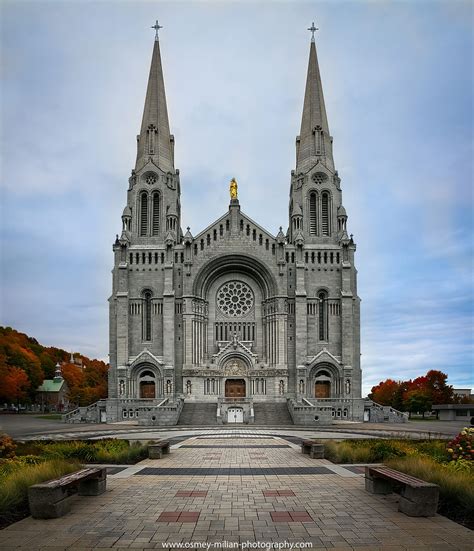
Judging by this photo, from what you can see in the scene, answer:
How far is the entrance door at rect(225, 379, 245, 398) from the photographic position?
5859 centimetres

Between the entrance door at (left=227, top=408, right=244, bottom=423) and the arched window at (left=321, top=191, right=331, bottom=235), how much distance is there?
2313cm

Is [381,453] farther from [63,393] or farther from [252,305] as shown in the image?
[63,393]

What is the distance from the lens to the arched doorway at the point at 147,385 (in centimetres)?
5946

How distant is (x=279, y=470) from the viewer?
1714 centimetres

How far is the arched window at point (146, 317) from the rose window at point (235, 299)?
24.4ft

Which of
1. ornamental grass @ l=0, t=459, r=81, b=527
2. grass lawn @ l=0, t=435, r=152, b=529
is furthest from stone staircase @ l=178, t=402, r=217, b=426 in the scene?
ornamental grass @ l=0, t=459, r=81, b=527

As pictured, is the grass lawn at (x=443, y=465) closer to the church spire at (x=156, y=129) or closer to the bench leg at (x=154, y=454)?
the bench leg at (x=154, y=454)

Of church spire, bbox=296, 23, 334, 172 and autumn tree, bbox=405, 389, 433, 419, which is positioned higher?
church spire, bbox=296, 23, 334, 172

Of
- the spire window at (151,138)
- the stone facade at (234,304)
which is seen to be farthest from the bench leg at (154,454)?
the spire window at (151,138)

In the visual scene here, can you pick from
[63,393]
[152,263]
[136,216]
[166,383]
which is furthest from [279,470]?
[63,393]

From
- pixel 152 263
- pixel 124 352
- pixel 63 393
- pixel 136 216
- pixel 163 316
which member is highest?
pixel 136 216

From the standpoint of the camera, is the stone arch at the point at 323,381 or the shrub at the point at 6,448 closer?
the shrub at the point at 6,448

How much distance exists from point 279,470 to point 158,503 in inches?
232

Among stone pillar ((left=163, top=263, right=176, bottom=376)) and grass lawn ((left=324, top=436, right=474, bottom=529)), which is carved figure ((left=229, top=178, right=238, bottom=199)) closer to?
stone pillar ((left=163, top=263, right=176, bottom=376))
